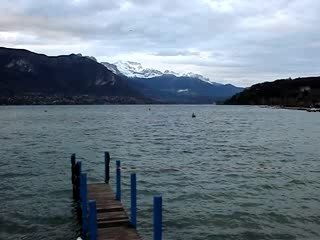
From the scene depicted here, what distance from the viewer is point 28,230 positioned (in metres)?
22.5

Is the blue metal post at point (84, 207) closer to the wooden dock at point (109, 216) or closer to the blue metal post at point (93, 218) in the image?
the wooden dock at point (109, 216)

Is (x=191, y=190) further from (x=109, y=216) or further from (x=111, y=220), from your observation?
(x=111, y=220)

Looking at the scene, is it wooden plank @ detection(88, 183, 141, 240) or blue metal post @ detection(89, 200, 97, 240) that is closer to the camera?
blue metal post @ detection(89, 200, 97, 240)

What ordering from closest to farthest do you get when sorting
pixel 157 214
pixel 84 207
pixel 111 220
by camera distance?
1. pixel 157 214
2. pixel 111 220
3. pixel 84 207

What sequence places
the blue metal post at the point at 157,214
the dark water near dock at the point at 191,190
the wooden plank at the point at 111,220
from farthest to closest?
the dark water near dock at the point at 191,190 → the wooden plank at the point at 111,220 → the blue metal post at the point at 157,214

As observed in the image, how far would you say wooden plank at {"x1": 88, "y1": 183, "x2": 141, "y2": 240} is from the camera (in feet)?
60.1

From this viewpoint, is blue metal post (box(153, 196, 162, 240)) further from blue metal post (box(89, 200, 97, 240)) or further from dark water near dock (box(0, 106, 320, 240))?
dark water near dock (box(0, 106, 320, 240))

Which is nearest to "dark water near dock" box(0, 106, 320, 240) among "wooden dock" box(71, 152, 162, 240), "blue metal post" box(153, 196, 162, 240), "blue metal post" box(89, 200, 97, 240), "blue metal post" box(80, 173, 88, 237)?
"blue metal post" box(80, 173, 88, 237)

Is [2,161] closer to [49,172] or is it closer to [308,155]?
[49,172]

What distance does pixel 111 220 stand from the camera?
65.8ft

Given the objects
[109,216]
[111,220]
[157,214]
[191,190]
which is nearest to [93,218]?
[157,214]

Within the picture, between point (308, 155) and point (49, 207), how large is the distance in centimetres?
3288

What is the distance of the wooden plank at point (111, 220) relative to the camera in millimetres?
18328

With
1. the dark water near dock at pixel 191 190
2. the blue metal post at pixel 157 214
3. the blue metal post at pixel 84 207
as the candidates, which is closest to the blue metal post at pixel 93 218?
the blue metal post at pixel 157 214
